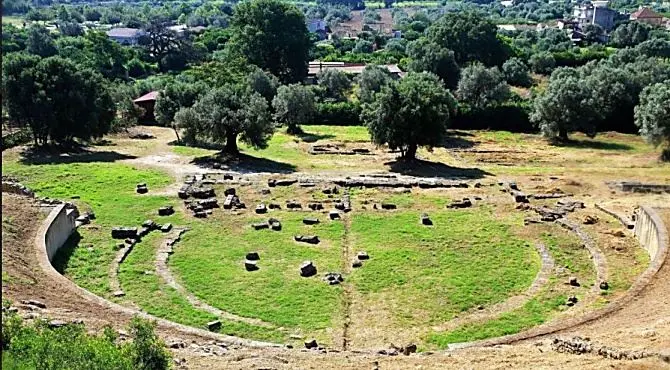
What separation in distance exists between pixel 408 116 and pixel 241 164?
12626 millimetres

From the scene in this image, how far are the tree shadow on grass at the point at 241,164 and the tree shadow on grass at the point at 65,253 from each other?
17162 mm

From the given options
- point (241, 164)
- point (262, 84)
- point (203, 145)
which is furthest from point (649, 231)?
point (262, 84)

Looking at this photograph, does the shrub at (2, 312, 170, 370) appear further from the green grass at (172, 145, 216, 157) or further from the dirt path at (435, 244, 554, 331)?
the green grass at (172, 145, 216, 157)

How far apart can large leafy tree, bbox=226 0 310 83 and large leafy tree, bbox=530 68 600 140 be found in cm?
3617

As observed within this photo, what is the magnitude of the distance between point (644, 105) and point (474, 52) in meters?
38.3

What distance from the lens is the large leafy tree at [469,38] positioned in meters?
95.6

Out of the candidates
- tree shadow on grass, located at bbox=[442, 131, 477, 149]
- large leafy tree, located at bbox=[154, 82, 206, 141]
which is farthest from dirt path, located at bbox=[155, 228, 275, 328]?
tree shadow on grass, located at bbox=[442, 131, 477, 149]

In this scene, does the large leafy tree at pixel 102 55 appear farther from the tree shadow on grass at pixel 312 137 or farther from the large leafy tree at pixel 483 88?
the large leafy tree at pixel 483 88

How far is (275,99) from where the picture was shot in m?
69.4

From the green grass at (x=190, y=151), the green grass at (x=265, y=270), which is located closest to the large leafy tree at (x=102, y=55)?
the green grass at (x=190, y=151)

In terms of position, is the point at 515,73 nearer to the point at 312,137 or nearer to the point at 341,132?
the point at 341,132

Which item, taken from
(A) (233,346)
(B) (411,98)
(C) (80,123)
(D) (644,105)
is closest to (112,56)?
(C) (80,123)

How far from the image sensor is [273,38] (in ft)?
301

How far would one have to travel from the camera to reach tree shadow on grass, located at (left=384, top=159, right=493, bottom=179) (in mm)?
51906
